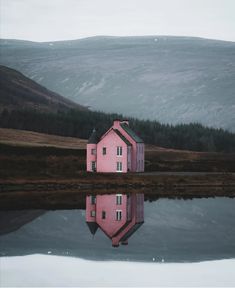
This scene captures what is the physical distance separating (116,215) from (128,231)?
7913mm

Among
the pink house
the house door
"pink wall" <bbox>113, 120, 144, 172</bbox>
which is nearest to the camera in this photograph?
the pink house

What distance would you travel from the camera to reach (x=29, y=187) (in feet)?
257

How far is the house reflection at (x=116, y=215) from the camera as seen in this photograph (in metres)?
50.3

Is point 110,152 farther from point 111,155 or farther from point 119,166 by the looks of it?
point 119,166

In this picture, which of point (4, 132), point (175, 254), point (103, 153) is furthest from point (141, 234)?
point (4, 132)

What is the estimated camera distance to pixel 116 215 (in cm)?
5894

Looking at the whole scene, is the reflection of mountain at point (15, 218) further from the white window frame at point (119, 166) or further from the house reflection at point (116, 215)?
the white window frame at point (119, 166)

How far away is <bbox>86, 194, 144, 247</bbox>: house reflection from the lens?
50344 mm

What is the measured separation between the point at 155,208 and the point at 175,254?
22.9m

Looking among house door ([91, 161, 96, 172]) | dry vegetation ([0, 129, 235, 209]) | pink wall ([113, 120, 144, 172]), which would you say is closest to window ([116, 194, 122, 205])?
dry vegetation ([0, 129, 235, 209])

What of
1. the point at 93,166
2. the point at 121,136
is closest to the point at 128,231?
the point at 121,136

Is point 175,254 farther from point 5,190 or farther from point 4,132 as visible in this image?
point 4,132

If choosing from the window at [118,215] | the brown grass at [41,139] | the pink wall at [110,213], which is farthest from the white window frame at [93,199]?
the brown grass at [41,139]

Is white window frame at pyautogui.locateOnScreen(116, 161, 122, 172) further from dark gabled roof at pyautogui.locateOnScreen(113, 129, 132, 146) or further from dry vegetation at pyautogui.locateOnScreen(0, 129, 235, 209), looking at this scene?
dry vegetation at pyautogui.locateOnScreen(0, 129, 235, 209)
